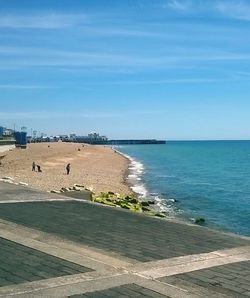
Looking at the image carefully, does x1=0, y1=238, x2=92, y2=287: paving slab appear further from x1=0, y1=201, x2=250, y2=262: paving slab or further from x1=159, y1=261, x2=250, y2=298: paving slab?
x1=159, y1=261, x2=250, y2=298: paving slab

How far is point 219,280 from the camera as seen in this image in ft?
19.6

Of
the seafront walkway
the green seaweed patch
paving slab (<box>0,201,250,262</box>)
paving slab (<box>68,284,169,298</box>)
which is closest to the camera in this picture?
paving slab (<box>68,284,169,298</box>)

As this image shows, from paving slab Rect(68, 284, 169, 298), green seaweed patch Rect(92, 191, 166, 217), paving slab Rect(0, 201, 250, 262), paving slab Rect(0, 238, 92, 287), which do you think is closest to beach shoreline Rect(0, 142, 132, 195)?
green seaweed patch Rect(92, 191, 166, 217)

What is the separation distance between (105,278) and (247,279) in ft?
5.59

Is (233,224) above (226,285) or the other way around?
the other way around

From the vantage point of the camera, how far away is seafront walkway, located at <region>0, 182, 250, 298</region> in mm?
5523

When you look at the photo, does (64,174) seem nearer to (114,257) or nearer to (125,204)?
(125,204)

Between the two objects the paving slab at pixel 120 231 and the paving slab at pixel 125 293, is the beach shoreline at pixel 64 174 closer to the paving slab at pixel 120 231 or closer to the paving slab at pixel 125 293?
the paving slab at pixel 120 231

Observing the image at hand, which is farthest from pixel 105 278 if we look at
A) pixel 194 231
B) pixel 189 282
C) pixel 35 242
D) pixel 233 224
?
pixel 233 224

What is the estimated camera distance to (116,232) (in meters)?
8.74

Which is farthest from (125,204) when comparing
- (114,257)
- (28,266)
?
(28,266)

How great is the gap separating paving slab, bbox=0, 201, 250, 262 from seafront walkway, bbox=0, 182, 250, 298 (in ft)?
0.05

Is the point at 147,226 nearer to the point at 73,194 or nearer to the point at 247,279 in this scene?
the point at 247,279

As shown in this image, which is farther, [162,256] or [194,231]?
[194,231]
